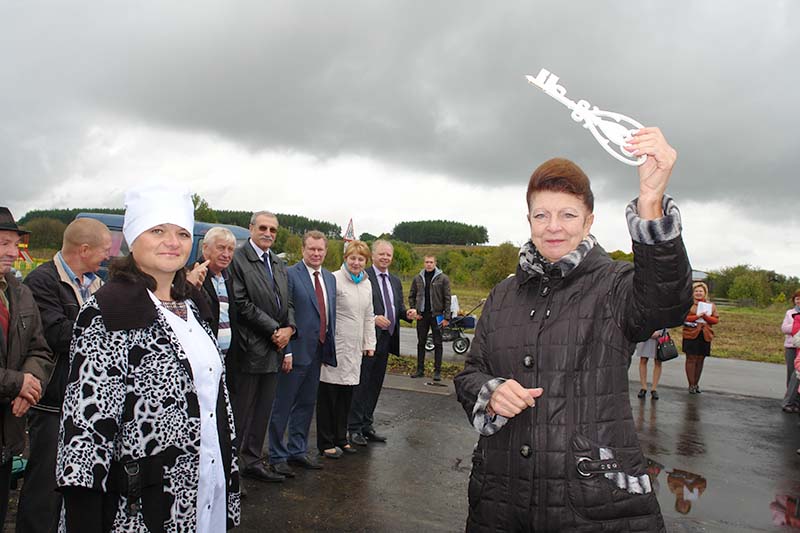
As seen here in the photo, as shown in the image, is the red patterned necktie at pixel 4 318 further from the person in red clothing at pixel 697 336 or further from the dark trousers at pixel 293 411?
the person in red clothing at pixel 697 336

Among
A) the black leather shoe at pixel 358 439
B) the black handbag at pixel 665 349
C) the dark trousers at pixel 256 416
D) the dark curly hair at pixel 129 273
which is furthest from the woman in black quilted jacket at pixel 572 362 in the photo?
the black handbag at pixel 665 349

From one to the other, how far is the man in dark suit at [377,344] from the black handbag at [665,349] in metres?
4.28

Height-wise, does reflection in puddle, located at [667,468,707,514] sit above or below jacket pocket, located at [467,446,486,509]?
below

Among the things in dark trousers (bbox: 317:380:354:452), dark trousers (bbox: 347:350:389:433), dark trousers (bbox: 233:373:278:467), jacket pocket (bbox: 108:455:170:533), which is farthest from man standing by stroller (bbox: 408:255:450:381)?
jacket pocket (bbox: 108:455:170:533)

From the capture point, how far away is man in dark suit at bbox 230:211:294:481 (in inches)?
198

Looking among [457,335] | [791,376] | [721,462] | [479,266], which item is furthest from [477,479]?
[479,266]

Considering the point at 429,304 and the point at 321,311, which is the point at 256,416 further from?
the point at 429,304

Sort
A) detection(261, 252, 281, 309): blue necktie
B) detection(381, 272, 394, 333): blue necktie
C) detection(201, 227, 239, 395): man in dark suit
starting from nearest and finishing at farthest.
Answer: detection(201, 227, 239, 395): man in dark suit < detection(261, 252, 281, 309): blue necktie < detection(381, 272, 394, 333): blue necktie

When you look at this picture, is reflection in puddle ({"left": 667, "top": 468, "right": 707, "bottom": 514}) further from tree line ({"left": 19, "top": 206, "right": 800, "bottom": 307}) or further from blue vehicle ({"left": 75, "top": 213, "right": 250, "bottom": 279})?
tree line ({"left": 19, "top": 206, "right": 800, "bottom": 307})

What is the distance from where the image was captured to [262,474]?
5.10m

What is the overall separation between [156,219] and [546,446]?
5.86 ft

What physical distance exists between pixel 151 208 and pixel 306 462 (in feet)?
12.6

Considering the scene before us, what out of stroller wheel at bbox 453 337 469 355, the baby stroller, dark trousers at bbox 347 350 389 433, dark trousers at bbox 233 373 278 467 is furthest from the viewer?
stroller wheel at bbox 453 337 469 355

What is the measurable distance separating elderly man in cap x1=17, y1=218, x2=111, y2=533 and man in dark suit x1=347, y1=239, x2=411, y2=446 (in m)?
3.23
